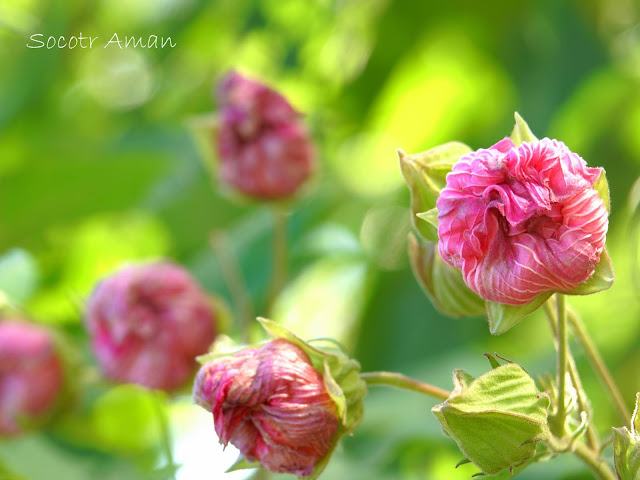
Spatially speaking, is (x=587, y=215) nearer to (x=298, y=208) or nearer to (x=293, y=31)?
(x=298, y=208)

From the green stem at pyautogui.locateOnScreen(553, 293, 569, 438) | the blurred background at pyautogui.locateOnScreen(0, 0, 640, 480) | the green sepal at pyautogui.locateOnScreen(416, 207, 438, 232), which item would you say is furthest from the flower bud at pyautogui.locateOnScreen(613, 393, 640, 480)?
the blurred background at pyautogui.locateOnScreen(0, 0, 640, 480)

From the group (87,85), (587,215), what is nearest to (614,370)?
(587,215)

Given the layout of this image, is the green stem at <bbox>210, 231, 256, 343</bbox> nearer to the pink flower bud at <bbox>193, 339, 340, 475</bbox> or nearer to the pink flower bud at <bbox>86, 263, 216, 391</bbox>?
the pink flower bud at <bbox>86, 263, 216, 391</bbox>

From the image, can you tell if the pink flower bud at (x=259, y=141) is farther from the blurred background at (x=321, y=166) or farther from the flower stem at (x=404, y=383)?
the flower stem at (x=404, y=383)

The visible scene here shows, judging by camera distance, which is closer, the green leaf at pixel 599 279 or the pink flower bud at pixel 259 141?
the green leaf at pixel 599 279

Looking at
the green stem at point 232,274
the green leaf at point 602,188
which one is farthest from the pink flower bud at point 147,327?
the green leaf at point 602,188

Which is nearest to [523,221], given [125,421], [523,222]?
[523,222]
